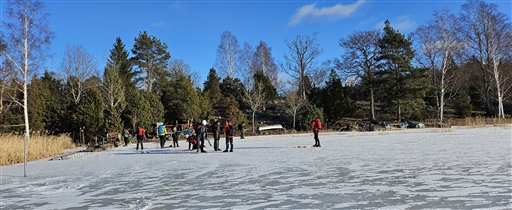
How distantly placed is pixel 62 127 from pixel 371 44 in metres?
33.7

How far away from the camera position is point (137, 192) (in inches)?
256

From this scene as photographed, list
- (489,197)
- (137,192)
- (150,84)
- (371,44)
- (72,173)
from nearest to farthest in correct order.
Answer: (489,197)
(137,192)
(72,173)
(371,44)
(150,84)

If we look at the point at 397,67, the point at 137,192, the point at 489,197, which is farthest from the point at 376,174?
the point at 397,67

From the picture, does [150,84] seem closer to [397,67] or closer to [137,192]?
[397,67]

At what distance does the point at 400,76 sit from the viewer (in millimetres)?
36188

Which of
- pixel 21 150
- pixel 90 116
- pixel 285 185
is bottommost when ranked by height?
pixel 285 185

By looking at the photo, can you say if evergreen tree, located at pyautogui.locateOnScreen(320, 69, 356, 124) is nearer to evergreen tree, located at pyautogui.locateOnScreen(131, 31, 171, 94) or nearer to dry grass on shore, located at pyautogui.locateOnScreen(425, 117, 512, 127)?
dry grass on shore, located at pyautogui.locateOnScreen(425, 117, 512, 127)

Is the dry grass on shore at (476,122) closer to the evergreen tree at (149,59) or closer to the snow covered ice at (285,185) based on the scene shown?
the snow covered ice at (285,185)

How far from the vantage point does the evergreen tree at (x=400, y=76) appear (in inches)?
1373

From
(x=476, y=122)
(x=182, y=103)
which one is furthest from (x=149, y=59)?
(x=476, y=122)

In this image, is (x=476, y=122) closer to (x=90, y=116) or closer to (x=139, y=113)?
(x=139, y=113)

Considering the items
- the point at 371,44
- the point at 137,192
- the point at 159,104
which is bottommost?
the point at 137,192

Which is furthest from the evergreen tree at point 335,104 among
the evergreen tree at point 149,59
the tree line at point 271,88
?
the evergreen tree at point 149,59

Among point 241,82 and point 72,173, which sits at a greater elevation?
point 241,82
